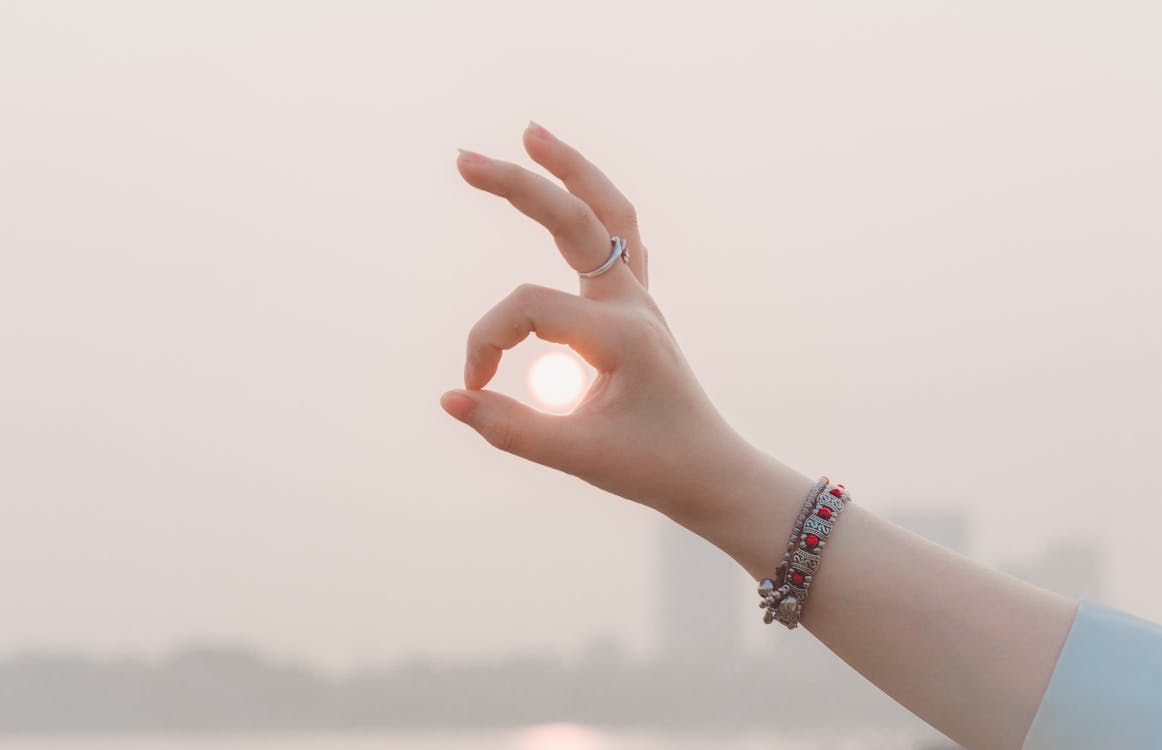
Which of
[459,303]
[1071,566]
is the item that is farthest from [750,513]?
[1071,566]

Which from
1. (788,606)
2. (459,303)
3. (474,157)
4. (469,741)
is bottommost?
(469,741)

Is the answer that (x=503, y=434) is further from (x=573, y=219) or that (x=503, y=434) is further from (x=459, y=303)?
(x=459, y=303)

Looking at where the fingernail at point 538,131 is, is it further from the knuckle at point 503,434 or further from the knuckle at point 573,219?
the knuckle at point 503,434

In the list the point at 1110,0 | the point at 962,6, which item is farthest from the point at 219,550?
the point at 1110,0

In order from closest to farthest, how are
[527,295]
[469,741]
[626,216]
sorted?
[527,295]
[626,216]
[469,741]

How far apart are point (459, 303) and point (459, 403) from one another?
1.58 m

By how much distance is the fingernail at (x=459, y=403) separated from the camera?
485 millimetres

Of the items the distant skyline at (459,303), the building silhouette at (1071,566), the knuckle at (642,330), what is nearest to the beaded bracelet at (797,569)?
the knuckle at (642,330)

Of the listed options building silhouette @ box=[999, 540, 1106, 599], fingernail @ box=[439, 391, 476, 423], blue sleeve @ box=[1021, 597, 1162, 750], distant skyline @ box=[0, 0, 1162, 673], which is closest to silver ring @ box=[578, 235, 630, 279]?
fingernail @ box=[439, 391, 476, 423]

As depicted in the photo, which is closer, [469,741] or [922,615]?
[922,615]

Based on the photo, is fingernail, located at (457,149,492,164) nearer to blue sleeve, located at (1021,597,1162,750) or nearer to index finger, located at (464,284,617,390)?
index finger, located at (464,284,617,390)

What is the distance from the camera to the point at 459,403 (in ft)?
1.60

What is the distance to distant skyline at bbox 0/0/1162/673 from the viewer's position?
6.26ft

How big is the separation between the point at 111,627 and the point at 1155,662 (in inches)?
78.0
